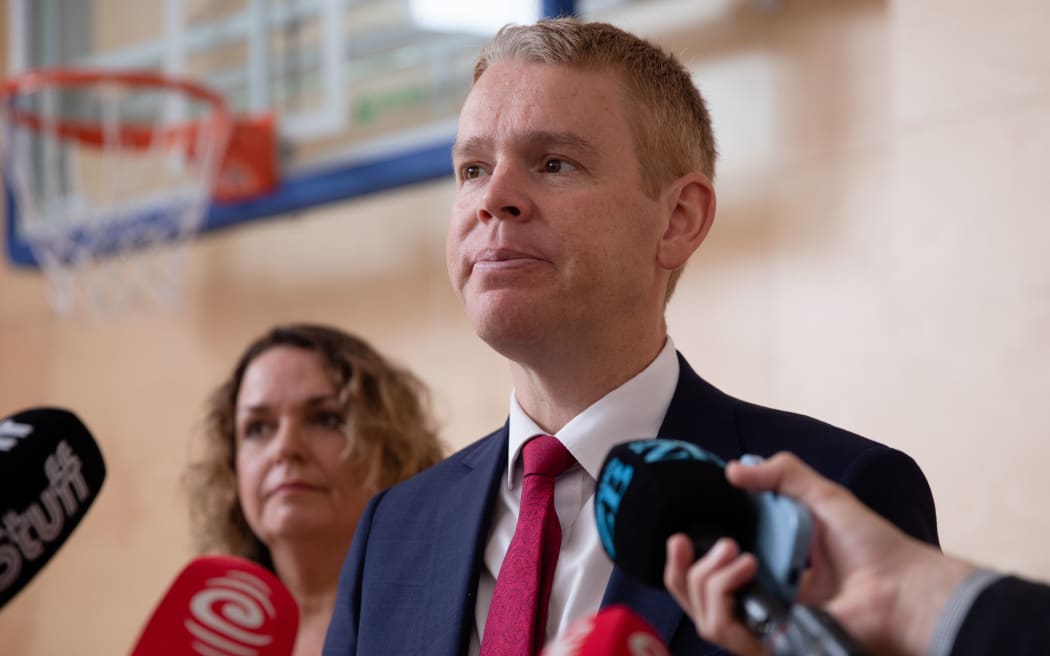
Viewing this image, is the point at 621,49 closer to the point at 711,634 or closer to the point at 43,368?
the point at 711,634

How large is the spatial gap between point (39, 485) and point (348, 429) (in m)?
1.34

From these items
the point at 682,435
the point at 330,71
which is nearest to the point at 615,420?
the point at 682,435

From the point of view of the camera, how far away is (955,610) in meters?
0.98

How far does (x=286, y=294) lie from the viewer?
4547 mm

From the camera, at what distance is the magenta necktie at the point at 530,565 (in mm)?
1427

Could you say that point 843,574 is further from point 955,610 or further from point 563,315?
point 563,315

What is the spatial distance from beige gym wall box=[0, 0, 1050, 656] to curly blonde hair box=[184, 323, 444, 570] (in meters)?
1.00

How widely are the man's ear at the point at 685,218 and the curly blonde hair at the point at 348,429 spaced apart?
1.14 m

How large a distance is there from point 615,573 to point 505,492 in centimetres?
26

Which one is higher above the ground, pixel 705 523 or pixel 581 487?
pixel 705 523

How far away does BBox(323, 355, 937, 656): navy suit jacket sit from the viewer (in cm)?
136

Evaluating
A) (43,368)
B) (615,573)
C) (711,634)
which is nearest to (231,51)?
(43,368)

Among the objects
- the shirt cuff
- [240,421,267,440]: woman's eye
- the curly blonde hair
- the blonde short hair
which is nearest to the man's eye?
the blonde short hair

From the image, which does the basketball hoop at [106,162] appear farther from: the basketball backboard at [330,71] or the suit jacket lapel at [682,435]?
the suit jacket lapel at [682,435]
